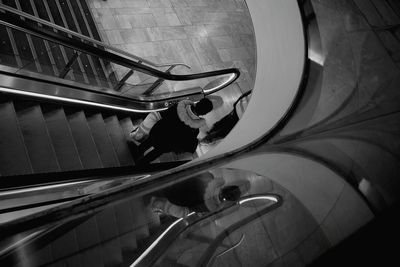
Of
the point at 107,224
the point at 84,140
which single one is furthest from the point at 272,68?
the point at 107,224

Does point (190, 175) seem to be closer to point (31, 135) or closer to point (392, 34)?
point (31, 135)

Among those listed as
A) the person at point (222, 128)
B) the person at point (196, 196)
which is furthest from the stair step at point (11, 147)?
the person at point (222, 128)

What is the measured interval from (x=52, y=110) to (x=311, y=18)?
378 cm

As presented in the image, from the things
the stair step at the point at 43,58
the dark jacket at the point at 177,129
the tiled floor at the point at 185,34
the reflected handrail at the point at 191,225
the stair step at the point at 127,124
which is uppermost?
the tiled floor at the point at 185,34

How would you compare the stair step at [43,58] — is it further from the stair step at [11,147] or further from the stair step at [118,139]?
the stair step at [118,139]

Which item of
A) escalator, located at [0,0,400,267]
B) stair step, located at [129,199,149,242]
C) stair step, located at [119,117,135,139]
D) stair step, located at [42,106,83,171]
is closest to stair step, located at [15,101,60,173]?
stair step, located at [42,106,83,171]

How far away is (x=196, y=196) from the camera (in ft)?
9.64

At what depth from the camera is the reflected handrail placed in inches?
77.4

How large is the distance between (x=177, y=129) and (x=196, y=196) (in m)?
1.48

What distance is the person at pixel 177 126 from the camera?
4.14 meters

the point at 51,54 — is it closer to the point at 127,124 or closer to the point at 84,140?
the point at 84,140

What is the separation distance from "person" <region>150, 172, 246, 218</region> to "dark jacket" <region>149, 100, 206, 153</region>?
1107mm

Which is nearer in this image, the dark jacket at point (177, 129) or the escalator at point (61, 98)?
the escalator at point (61, 98)

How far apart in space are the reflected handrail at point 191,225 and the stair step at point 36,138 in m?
2.19
